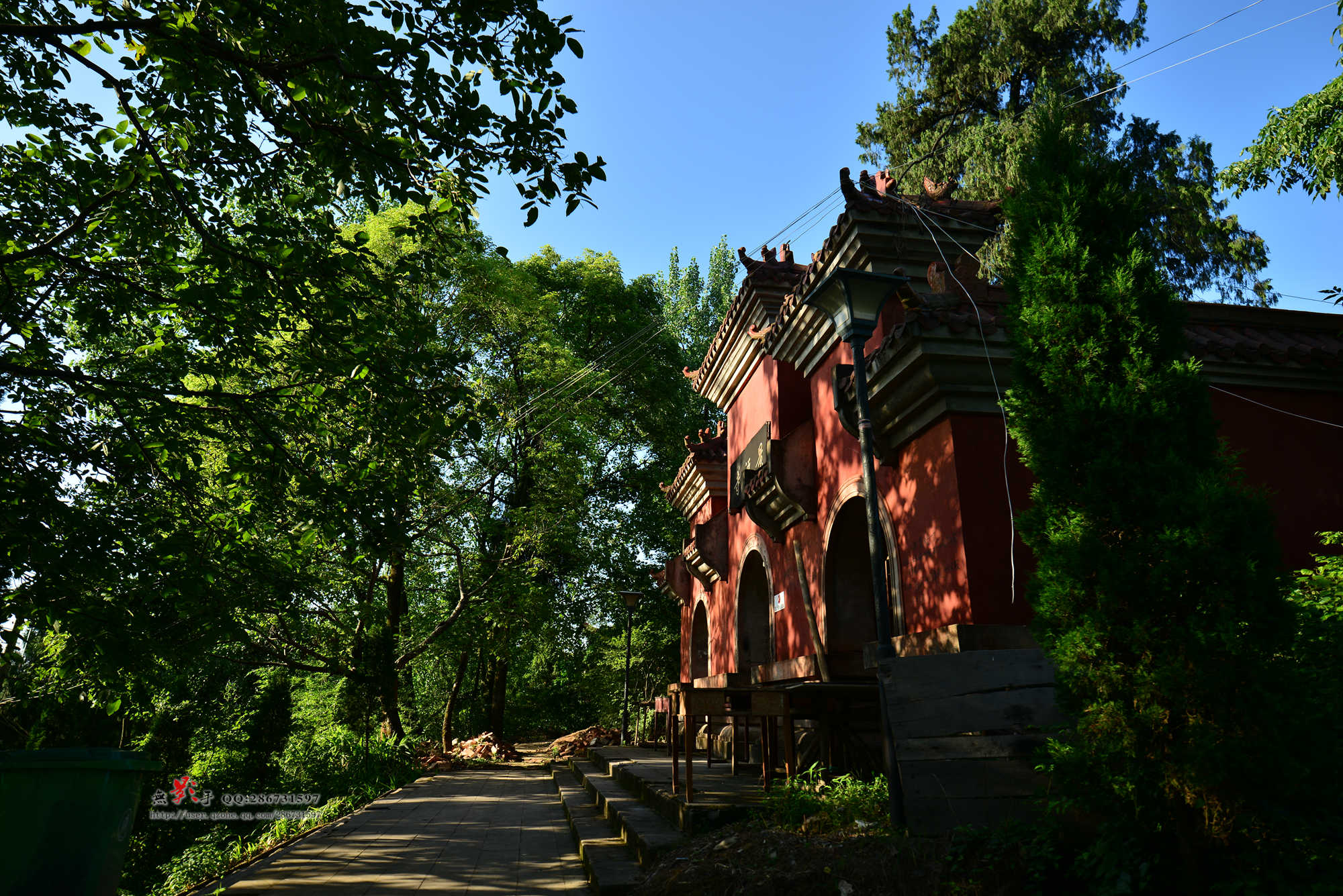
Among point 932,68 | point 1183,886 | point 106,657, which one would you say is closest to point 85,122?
point 106,657

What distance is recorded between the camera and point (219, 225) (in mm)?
5828

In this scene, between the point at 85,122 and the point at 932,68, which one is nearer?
the point at 85,122

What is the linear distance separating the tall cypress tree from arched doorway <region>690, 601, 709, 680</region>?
41.9 ft

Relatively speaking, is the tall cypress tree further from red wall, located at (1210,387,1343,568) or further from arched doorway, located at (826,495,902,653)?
arched doorway, located at (826,495,902,653)

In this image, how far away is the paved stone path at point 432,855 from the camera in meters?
5.69

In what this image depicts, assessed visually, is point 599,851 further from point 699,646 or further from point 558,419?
point 558,419

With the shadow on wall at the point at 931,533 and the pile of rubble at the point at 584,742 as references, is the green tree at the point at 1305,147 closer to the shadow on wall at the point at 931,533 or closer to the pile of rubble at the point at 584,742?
the shadow on wall at the point at 931,533

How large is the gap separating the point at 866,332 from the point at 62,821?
6.19 metres

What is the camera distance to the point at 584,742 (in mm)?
21109

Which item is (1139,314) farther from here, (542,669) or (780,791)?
(542,669)

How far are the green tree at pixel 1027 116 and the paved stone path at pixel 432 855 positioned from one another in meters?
14.4

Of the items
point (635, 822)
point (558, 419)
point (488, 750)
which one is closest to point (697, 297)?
point (558, 419)

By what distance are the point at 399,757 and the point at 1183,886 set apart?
50.0 ft

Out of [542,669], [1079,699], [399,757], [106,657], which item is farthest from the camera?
[542,669]
